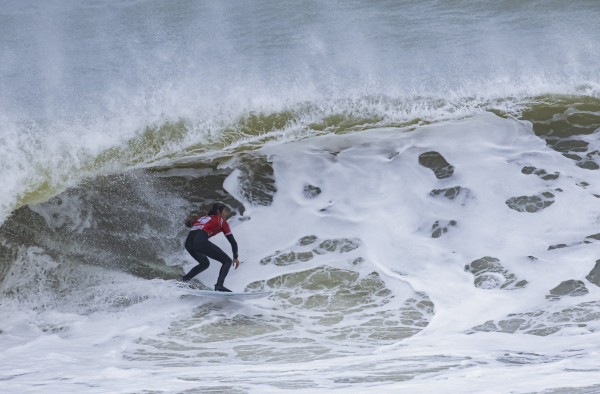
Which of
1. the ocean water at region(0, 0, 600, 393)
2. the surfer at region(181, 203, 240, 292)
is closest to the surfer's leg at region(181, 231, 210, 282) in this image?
the surfer at region(181, 203, 240, 292)

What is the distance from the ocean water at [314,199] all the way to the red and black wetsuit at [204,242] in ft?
0.98

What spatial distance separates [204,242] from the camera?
8016 millimetres

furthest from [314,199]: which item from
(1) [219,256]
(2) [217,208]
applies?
(1) [219,256]

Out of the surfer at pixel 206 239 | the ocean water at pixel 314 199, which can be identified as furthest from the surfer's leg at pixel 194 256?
the ocean water at pixel 314 199

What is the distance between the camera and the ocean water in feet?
20.7

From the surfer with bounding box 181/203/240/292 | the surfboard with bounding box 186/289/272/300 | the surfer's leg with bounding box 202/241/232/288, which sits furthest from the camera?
the surfer with bounding box 181/203/240/292

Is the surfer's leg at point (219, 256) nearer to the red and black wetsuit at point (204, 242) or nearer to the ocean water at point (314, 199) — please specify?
the red and black wetsuit at point (204, 242)

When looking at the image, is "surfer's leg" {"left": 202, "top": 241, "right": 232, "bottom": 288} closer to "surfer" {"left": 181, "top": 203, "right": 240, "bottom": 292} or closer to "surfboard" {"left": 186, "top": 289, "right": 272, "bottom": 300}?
"surfer" {"left": 181, "top": 203, "right": 240, "bottom": 292}

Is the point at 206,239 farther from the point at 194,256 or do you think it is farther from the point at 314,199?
the point at 314,199

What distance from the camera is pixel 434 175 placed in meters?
9.29

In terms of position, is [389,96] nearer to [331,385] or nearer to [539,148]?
[539,148]

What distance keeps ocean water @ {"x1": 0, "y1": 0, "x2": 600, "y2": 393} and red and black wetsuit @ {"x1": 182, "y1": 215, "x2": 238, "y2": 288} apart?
0.30m

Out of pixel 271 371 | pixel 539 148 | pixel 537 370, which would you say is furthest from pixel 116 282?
pixel 539 148

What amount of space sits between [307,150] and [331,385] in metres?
4.77
